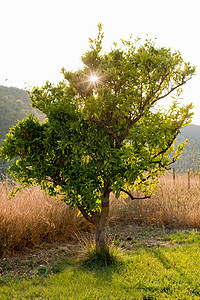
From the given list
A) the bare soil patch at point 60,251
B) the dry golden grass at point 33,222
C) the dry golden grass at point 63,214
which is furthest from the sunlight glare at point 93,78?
the dry golden grass at point 33,222

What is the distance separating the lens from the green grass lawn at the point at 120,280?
10.9 ft

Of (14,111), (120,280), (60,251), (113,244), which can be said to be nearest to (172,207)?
(113,244)

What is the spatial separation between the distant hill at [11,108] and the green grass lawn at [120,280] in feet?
87.5

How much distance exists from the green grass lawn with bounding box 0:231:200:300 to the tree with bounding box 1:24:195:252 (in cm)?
59

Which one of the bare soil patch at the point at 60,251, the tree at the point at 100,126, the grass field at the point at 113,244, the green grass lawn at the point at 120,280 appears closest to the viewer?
the green grass lawn at the point at 120,280

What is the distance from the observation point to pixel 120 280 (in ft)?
11.9

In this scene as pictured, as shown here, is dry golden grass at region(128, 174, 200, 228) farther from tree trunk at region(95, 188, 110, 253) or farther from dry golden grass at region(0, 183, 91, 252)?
tree trunk at region(95, 188, 110, 253)

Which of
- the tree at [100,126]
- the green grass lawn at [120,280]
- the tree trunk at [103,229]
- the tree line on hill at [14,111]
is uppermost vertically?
the tree line on hill at [14,111]

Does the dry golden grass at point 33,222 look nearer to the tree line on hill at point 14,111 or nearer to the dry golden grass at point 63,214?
the dry golden grass at point 63,214

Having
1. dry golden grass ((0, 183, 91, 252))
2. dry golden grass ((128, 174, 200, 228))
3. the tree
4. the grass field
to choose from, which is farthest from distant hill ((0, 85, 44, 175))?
the tree

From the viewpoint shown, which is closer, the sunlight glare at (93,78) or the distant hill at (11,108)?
the sunlight glare at (93,78)

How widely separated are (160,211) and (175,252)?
2.59 m

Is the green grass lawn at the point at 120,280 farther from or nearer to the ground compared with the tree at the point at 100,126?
nearer to the ground

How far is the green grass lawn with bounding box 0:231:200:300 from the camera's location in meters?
3.33
